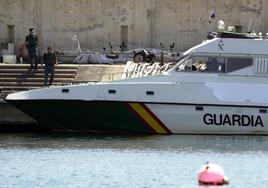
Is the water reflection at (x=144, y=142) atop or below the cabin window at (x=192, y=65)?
below

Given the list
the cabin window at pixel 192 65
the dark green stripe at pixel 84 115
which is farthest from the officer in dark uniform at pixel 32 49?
the cabin window at pixel 192 65

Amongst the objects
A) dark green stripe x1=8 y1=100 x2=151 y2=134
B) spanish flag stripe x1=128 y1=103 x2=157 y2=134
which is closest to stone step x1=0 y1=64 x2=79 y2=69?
dark green stripe x1=8 y1=100 x2=151 y2=134

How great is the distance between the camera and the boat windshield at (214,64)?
4406 cm

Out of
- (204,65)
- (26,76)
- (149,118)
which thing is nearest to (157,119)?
(149,118)

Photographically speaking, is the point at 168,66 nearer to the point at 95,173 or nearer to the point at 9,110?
the point at 9,110

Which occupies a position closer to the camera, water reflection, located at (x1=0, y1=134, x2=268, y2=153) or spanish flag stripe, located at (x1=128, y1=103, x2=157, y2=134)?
water reflection, located at (x1=0, y1=134, x2=268, y2=153)

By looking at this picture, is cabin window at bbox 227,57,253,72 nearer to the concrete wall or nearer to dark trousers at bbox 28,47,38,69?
dark trousers at bbox 28,47,38,69

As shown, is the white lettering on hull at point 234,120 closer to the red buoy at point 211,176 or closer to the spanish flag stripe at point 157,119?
the spanish flag stripe at point 157,119

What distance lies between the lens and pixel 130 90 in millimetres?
43719

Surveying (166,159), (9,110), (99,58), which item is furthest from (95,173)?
(99,58)

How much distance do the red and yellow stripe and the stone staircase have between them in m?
4.46

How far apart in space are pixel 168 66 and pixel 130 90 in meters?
1.72

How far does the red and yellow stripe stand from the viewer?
144ft

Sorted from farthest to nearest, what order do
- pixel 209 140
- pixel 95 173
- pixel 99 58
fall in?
pixel 99 58 → pixel 209 140 → pixel 95 173
